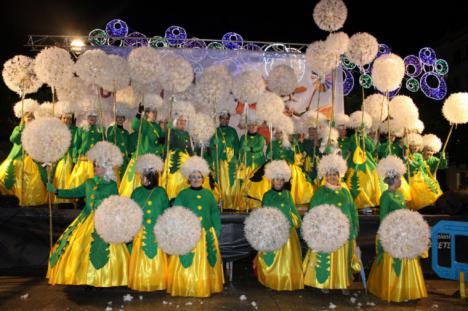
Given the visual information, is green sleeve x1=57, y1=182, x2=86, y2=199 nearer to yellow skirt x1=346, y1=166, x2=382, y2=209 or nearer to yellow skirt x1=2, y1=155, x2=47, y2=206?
yellow skirt x1=2, y1=155, x2=47, y2=206

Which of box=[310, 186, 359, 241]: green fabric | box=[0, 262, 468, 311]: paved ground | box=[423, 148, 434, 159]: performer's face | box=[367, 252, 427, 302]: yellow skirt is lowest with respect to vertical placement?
box=[0, 262, 468, 311]: paved ground

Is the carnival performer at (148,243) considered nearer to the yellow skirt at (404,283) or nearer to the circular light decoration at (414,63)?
the yellow skirt at (404,283)

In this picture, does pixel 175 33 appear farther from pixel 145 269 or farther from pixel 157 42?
pixel 145 269

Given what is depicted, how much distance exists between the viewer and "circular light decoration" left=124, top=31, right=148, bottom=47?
958 centimetres

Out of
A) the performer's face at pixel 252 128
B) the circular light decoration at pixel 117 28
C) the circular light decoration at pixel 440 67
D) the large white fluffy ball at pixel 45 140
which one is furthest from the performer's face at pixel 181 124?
the circular light decoration at pixel 440 67

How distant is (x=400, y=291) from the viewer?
5395mm

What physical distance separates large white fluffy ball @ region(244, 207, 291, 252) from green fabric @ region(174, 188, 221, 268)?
42 centimetres

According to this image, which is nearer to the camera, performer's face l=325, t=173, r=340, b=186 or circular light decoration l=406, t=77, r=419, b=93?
performer's face l=325, t=173, r=340, b=186

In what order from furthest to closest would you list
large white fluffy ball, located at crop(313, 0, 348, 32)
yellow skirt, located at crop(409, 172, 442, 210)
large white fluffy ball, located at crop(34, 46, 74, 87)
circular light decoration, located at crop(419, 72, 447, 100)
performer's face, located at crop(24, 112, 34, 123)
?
circular light decoration, located at crop(419, 72, 447, 100) < yellow skirt, located at crop(409, 172, 442, 210) < performer's face, located at crop(24, 112, 34, 123) < large white fluffy ball, located at crop(313, 0, 348, 32) < large white fluffy ball, located at crop(34, 46, 74, 87)

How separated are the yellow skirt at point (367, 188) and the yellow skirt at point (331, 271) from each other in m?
2.26

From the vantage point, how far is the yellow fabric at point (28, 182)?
24.4 ft

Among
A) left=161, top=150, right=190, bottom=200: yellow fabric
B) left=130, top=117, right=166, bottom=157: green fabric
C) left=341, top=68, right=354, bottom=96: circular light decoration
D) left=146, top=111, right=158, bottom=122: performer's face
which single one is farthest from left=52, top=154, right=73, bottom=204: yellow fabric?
left=341, top=68, right=354, bottom=96: circular light decoration

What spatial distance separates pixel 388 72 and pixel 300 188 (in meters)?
2.31

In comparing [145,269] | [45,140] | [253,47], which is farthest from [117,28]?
[145,269]
